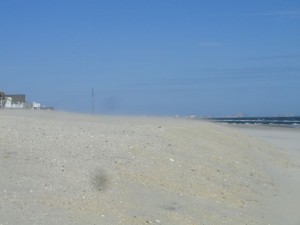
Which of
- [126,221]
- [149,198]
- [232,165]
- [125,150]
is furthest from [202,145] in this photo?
[126,221]

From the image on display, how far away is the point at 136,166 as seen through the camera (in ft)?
44.5

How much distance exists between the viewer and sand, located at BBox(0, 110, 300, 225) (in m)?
10.4

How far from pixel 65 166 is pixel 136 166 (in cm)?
175

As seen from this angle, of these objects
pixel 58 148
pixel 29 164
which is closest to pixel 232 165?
pixel 58 148

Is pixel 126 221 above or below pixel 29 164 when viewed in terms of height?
below

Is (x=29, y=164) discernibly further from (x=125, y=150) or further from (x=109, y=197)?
(x=125, y=150)

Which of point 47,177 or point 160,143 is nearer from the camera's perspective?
point 47,177

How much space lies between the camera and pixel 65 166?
40.8ft

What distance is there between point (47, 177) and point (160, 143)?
553cm

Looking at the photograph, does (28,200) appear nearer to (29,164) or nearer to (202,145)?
(29,164)

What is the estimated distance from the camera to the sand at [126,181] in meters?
10.4

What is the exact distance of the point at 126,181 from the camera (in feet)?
40.7

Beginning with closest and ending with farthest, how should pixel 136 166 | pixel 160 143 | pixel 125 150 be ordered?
1. pixel 136 166
2. pixel 125 150
3. pixel 160 143

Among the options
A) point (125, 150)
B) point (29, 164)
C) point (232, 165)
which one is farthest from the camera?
point (232, 165)
